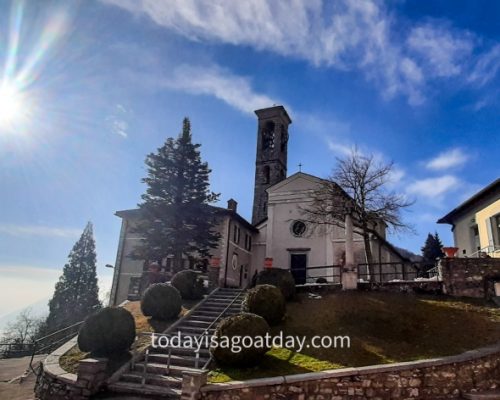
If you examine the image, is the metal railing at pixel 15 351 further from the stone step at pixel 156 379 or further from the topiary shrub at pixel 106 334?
the stone step at pixel 156 379

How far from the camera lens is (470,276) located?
45.0 feet

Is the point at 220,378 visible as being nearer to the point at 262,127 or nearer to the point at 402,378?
the point at 402,378

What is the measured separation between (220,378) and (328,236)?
18.2 m

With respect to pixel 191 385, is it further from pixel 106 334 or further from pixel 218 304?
pixel 218 304

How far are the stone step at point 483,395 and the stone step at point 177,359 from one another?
638cm

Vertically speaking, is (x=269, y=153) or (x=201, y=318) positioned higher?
(x=269, y=153)

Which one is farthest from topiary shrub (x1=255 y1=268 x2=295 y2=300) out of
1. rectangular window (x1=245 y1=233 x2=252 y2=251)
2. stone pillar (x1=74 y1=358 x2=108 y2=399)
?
rectangular window (x1=245 y1=233 x2=252 y2=251)

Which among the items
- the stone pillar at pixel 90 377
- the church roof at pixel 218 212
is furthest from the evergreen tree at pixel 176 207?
the stone pillar at pixel 90 377

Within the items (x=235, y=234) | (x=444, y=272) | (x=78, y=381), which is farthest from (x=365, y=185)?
(x=78, y=381)

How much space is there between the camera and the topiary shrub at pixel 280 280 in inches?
581

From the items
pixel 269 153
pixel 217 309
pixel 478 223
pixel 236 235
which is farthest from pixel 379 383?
pixel 269 153

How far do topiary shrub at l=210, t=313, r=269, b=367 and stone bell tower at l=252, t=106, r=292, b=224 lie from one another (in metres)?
26.7

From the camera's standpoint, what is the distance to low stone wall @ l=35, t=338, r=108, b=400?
8578mm

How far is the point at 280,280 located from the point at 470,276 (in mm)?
7411
